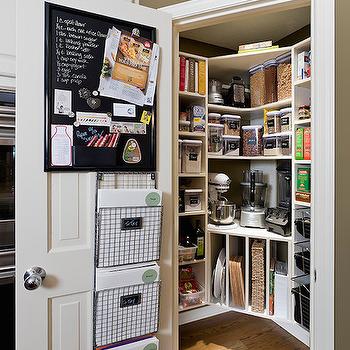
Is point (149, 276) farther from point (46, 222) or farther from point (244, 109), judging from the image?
point (244, 109)

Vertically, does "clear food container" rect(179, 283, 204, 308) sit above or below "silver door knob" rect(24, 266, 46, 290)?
below

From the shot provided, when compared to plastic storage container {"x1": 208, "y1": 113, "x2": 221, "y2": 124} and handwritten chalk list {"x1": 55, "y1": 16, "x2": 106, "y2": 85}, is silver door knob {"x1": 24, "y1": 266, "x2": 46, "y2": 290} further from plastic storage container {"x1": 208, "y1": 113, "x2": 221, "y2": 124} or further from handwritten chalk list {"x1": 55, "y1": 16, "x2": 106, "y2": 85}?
plastic storage container {"x1": 208, "y1": 113, "x2": 221, "y2": 124}

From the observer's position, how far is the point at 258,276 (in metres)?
2.41

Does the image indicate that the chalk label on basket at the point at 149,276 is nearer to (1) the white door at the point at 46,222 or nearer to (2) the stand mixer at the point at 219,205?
(1) the white door at the point at 46,222

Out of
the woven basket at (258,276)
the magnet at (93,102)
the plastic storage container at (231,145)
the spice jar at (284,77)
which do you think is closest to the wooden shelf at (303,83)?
the spice jar at (284,77)

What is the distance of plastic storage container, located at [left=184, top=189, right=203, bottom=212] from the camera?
97.4 inches

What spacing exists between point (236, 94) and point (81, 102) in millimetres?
1816

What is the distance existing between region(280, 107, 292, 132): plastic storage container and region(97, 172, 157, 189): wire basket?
143 cm

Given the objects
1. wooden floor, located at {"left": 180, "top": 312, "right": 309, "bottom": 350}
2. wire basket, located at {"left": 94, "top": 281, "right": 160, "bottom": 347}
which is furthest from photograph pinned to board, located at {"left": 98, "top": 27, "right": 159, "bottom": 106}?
wooden floor, located at {"left": 180, "top": 312, "right": 309, "bottom": 350}

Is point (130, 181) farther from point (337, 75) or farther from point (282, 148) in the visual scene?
point (282, 148)

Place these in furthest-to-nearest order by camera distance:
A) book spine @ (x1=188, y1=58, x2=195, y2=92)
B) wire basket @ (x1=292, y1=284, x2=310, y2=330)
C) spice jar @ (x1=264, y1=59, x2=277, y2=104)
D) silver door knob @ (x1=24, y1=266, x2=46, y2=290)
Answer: spice jar @ (x1=264, y1=59, x2=277, y2=104) < book spine @ (x1=188, y1=58, x2=195, y2=92) < wire basket @ (x1=292, y1=284, x2=310, y2=330) < silver door knob @ (x1=24, y1=266, x2=46, y2=290)

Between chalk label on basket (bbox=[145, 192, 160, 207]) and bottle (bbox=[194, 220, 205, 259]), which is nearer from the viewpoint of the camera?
chalk label on basket (bbox=[145, 192, 160, 207])

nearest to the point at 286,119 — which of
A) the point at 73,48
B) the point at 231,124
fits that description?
the point at 231,124

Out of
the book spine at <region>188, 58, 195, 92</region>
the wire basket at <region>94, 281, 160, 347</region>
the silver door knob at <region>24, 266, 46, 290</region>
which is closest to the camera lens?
the silver door knob at <region>24, 266, 46, 290</region>
